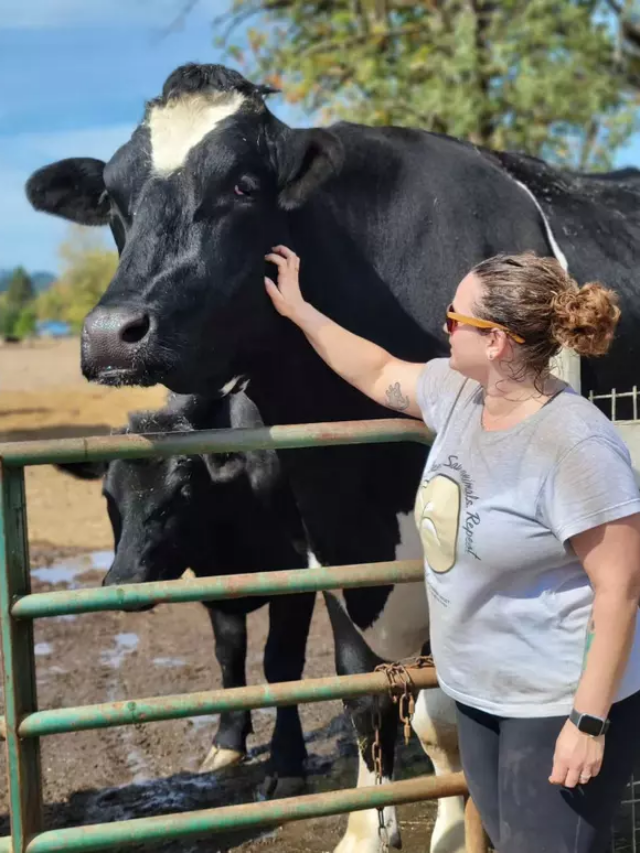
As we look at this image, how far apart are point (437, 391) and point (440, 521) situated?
419mm

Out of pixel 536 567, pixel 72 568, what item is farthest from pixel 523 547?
pixel 72 568

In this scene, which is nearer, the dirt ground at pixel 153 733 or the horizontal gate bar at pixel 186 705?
the horizontal gate bar at pixel 186 705

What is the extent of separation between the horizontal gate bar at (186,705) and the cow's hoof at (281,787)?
181 centimetres

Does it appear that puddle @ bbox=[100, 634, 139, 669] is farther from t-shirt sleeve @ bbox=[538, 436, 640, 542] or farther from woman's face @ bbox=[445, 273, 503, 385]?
t-shirt sleeve @ bbox=[538, 436, 640, 542]

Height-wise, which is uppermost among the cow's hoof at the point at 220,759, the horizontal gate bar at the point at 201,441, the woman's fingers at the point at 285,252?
the woman's fingers at the point at 285,252

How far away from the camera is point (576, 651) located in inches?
79.4

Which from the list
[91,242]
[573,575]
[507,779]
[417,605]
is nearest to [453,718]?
[417,605]

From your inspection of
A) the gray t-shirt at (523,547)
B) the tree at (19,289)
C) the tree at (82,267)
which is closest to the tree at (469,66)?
the gray t-shirt at (523,547)

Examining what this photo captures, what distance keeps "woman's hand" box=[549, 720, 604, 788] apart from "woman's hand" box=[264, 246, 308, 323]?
4.50 feet

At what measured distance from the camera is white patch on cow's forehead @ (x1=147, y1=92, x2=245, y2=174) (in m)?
2.93

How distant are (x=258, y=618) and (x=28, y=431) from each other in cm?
1098

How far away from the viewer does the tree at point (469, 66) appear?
10.8 m

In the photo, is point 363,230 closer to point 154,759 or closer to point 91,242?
point 154,759

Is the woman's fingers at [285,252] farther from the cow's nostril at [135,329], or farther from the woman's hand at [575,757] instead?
the woman's hand at [575,757]
